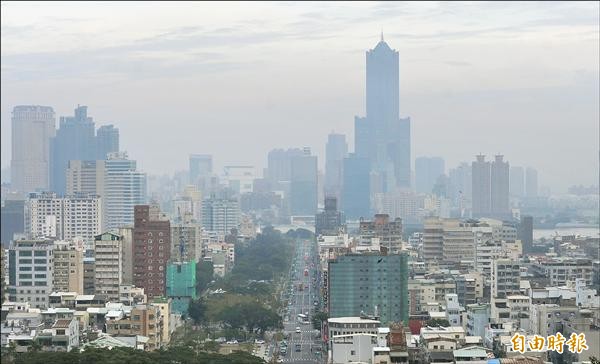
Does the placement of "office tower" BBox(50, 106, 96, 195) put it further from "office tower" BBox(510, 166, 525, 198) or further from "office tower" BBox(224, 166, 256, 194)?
"office tower" BBox(224, 166, 256, 194)

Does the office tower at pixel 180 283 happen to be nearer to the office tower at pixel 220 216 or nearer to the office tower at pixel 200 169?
the office tower at pixel 220 216

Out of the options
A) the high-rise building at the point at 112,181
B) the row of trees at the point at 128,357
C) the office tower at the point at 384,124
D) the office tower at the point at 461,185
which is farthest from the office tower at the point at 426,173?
the row of trees at the point at 128,357

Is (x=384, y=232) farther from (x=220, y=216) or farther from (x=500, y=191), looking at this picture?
(x=500, y=191)

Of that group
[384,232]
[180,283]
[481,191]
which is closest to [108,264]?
[180,283]

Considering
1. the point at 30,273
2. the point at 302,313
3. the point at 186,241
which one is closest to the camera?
the point at 30,273

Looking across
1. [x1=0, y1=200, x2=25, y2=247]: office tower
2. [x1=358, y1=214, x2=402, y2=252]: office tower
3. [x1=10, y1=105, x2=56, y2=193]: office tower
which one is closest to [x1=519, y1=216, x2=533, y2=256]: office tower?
[x1=358, y1=214, x2=402, y2=252]: office tower

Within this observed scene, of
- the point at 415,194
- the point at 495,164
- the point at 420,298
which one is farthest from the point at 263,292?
the point at 415,194
